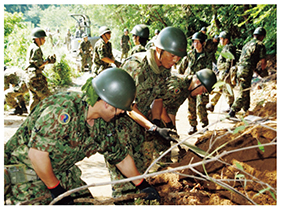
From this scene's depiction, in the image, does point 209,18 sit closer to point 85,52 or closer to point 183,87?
point 85,52

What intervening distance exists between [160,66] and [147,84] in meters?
0.29

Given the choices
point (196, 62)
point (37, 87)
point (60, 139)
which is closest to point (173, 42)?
A: point (60, 139)

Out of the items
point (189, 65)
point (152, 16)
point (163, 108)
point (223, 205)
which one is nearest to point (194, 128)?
point (189, 65)

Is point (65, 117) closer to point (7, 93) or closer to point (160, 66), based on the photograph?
point (160, 66)

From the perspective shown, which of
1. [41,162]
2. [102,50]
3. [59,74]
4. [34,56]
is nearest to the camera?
[41,162]

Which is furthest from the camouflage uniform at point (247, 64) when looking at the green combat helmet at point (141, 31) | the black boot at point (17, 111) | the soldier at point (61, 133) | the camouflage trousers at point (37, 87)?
the black boot at point (17, 111)

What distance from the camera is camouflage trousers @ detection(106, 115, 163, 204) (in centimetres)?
250

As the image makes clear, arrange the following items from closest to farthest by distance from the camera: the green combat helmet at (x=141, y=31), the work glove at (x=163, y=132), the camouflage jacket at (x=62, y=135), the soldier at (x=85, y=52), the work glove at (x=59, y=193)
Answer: the camouflage jacket at (x=62, y=135) → the work glove at (x=59, y=193) → the work glove at (x=163, y=132) → the green combat helmet at (x=141, y=31) → the soldier at (x=85, y=52)

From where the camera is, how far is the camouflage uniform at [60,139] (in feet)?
5.99

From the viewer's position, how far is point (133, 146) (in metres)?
3.19

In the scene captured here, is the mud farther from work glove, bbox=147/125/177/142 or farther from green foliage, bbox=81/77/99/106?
green foliage, bbox=81/77/99/106

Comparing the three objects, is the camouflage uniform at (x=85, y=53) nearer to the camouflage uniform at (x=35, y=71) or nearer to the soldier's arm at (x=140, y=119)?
the camouflage uniform at (x=35, y=71)

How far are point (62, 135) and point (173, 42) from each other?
183cm

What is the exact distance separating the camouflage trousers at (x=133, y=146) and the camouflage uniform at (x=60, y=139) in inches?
13.6
